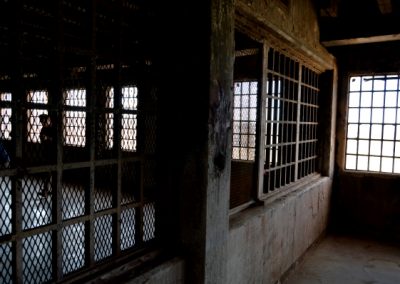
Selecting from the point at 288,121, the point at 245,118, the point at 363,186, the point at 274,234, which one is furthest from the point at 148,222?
the point at 245,118

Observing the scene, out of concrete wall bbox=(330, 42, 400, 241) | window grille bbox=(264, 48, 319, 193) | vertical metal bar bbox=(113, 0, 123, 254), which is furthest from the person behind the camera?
concrete wall bbox=(330, 42, 400, 241)

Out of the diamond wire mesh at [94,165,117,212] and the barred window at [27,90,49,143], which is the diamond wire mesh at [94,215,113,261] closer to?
the diamond wire mesh at [94,165,117,212]

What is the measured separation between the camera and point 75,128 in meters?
2.02

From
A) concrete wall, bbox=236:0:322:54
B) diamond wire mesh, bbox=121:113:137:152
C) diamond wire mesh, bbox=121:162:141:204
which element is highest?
concrete wall, bbox=236:0:322:54

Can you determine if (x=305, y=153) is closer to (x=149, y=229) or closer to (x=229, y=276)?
(x=229, y=276)

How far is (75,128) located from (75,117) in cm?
7

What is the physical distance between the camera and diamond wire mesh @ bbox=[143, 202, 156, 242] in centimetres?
257

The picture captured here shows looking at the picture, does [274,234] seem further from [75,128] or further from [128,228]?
[75,128]

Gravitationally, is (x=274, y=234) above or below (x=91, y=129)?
below

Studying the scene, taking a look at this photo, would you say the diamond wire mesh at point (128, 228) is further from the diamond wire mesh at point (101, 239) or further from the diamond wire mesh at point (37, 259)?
the diamond wire mesh at point (37, 259)

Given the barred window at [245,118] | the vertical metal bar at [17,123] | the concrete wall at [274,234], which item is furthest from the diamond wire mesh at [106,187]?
the barred window at [245,118]

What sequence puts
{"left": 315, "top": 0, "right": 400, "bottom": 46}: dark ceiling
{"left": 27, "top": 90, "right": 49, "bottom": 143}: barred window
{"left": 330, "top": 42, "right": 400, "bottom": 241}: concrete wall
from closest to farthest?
{"left": 27, "top": 90, "right": 49, "bottom": 143}: barred window, {"left": 315, "top": 0, "right": 400, "bottom": 46}: dark ceiling, {"left": 330, "top": 42, "right": 400, "bottom": 241}: concrete wall

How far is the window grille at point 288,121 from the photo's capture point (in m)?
4.54

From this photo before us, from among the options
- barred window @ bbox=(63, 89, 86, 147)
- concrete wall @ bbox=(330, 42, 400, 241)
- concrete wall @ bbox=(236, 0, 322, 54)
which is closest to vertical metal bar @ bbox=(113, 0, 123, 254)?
barred window @ bbox=(63, 89, 86, 147)
